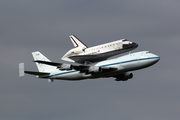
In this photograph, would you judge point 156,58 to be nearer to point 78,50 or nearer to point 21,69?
point 78,50

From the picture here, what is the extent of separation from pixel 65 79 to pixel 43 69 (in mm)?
7691

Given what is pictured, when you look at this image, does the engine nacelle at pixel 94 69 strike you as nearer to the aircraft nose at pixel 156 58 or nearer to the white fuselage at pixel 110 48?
the white fuselage at pixel 110 48

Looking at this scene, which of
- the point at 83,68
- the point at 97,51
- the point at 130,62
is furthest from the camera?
the point at 83,68

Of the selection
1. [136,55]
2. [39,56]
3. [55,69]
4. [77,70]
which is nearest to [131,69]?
[136,55]

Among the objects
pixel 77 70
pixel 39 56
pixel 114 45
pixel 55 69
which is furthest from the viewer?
pixel 39 56

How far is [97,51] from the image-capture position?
2854 inches

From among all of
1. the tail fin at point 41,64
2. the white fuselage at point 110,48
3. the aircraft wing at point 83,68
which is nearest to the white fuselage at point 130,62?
the aircraft wing at point 83,68

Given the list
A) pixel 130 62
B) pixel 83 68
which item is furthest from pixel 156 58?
pixel 83 68

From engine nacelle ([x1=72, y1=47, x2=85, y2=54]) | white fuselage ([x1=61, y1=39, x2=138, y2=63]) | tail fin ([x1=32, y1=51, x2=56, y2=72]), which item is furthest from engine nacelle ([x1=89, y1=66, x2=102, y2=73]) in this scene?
tail fin ([x1=32, y1=51, x2=56, y2=72])

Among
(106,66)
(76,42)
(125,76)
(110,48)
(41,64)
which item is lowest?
(125,76)

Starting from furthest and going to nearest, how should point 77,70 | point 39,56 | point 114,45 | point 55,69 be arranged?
point 39,56
point 55,69
point 77,70
point 114,45

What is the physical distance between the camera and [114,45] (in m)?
71.5

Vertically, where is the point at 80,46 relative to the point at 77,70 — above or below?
above

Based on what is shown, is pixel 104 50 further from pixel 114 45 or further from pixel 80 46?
pixel 80 46
